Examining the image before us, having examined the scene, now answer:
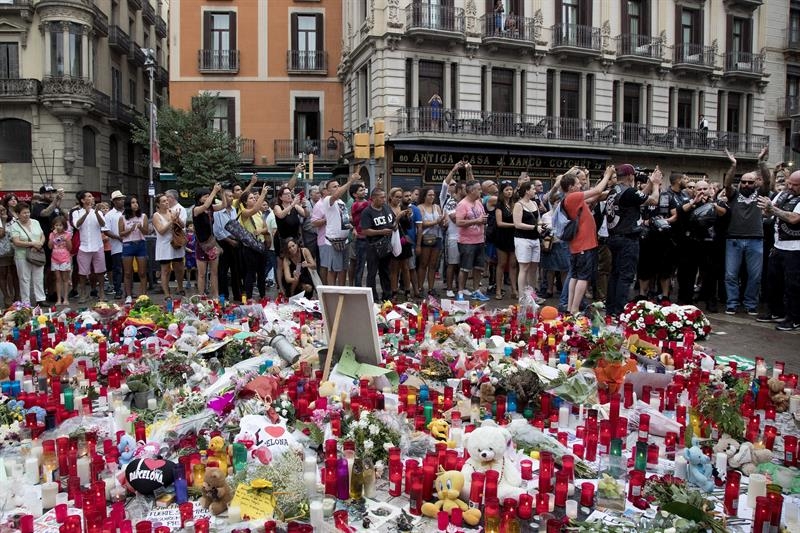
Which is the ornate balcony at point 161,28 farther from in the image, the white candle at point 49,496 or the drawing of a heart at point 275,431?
the white candle at point 49,496

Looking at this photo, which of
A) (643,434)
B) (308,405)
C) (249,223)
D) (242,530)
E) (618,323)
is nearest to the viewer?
(242,530)

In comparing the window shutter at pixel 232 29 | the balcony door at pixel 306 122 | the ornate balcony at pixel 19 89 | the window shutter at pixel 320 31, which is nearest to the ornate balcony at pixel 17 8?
the ornate balcony at pixel 19 89

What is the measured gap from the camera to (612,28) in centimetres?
2730

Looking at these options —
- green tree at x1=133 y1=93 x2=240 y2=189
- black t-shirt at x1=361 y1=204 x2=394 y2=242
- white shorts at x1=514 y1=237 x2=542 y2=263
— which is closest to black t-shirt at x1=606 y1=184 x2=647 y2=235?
white shorts at x1=514 y1=237 x2=542 y2=263

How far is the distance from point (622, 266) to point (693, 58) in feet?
79.7

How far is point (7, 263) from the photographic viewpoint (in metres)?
10.0

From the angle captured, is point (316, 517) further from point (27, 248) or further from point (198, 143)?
point (198, 143)

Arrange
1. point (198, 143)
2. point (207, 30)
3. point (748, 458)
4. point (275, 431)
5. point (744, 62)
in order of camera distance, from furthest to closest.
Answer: point (744, 62) → point (207, 30) → point (198, 143) → point (275, 431) → point (748, 458)

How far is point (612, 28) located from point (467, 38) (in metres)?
6.83

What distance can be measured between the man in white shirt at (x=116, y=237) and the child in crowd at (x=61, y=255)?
2.35 ft

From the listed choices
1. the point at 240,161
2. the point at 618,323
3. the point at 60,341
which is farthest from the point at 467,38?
the point at 60,341

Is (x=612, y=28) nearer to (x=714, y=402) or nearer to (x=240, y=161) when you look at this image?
(x=240, y=161)

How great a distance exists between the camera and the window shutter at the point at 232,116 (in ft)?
98.9

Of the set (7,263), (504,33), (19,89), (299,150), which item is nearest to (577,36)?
(504,33)
